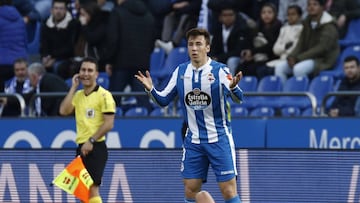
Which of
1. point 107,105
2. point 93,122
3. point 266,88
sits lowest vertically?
point 266,88

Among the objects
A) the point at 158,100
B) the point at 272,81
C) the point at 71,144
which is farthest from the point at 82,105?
the point at 272,81

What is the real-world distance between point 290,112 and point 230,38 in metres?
1.83

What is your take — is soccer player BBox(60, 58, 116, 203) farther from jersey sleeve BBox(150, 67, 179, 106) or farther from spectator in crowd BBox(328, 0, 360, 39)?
spectator in crowd BBox(328, 0, 360, 39)

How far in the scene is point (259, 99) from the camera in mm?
17609

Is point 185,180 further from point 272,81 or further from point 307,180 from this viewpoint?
point 272,81

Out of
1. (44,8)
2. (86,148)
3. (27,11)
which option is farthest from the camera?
(44,8)

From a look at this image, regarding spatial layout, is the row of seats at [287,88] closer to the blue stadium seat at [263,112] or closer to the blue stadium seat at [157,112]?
the blue stadium seat at [263,112]

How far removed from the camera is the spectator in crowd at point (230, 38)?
18.2 m

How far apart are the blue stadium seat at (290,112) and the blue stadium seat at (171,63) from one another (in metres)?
2.02

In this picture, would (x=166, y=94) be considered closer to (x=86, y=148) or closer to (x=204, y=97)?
(x=204, y=97)

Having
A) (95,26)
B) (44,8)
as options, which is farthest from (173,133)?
(44,8)

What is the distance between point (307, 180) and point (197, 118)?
2282 mm

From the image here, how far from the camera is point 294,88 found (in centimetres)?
1739

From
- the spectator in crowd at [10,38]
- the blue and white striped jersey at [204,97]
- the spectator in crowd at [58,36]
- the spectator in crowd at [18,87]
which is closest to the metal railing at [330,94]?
the blue and white striped jersey at [204,97]
